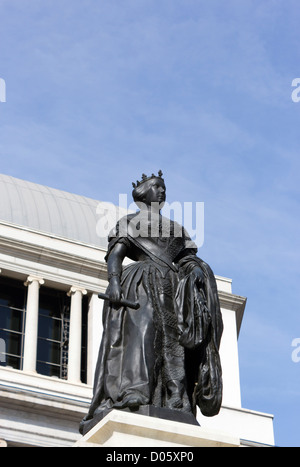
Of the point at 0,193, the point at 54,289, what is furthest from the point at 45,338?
the point at 0,193

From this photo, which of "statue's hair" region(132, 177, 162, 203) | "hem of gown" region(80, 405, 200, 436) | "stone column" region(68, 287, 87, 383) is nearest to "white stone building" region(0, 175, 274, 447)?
"stone column" region(68, 287, 87, 383)

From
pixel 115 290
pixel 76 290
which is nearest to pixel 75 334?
pixel 76 290

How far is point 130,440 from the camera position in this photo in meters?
8.70

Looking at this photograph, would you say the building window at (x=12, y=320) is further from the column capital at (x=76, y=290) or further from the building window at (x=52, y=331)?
the column capital at (x=76, y=290)

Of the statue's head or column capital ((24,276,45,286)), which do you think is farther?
column capital ((24,276,45,286))

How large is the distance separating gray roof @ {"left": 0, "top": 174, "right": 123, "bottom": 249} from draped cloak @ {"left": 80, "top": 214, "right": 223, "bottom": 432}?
38250 mm

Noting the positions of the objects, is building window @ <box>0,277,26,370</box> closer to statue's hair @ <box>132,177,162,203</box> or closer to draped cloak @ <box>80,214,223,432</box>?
statue's hair @ <box>132,177,162,203</box>

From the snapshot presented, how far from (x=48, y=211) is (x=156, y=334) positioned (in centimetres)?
4108

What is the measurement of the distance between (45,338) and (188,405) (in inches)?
1400

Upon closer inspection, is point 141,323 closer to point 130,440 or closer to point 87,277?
point 130,440

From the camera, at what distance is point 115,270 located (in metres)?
10.1

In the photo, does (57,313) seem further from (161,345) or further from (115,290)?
(161,345)

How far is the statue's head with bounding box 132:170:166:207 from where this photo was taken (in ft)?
35.6

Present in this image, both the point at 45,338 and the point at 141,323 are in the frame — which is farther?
the point at 45,338
